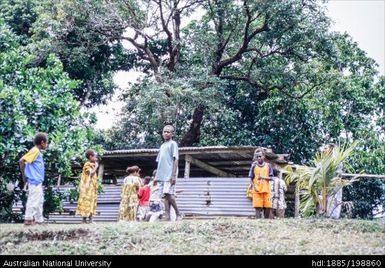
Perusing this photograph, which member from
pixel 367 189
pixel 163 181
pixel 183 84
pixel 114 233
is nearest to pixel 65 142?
pixel 163 181

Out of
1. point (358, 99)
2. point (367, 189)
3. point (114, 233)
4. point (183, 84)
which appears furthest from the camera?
point (367, 189)

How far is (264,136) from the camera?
60.2 ft

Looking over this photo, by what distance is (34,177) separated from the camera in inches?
301

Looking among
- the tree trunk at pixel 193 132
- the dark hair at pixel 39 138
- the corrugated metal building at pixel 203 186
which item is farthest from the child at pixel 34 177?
the tree trunk at pixel 193 132

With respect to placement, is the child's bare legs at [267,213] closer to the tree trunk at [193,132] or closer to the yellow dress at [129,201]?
the yellow dress at [129,201]

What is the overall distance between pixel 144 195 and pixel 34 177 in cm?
350

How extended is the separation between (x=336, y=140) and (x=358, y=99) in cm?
199

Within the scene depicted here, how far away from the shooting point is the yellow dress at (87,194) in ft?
30.5

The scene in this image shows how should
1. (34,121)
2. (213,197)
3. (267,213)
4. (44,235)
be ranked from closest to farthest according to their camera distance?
(44,235) → (267,213) → (34,121) → (213,197)

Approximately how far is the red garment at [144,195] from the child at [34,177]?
10.6ft

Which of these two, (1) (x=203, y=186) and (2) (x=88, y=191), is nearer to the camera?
(2) (x=88, y=191)

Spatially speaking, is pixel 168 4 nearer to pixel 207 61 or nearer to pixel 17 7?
pixel 207 61

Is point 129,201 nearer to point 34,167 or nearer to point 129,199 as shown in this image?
point 129,199

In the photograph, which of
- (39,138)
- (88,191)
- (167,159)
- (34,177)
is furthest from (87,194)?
(167,159)
